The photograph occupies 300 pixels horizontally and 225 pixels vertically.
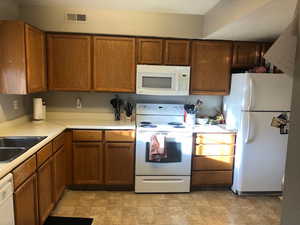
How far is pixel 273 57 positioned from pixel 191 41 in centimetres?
265

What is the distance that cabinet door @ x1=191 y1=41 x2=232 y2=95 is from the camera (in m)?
3.48

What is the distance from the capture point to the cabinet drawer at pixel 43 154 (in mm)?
2236

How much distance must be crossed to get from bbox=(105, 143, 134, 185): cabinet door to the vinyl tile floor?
0.18 meters

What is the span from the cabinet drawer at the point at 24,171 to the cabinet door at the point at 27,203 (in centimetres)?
4

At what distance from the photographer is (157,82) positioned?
3434 mm

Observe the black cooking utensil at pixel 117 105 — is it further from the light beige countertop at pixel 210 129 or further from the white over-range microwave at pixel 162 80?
the light beige countertop at pixel 210 129

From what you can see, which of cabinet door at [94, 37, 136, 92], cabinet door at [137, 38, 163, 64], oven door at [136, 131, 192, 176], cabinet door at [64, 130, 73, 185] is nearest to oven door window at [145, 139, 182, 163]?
→ oven door at [136, 131, 192, 176]

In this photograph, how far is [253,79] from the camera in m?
3.08

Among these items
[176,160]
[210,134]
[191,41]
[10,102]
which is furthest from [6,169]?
[191,41]

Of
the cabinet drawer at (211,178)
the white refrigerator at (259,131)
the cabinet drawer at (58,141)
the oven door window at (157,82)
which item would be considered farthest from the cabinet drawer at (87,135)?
the white refrigerator at (259,131)

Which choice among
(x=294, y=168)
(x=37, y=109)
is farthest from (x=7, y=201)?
(x=37, y=109)

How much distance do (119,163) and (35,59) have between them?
1630 mm

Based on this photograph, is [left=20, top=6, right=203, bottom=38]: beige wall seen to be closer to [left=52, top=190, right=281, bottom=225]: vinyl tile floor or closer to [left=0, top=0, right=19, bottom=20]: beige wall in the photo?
[left=0, top=0, right=19, bottom=20]: beige wall

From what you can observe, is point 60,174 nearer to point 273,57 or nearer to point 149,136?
point 149,136
